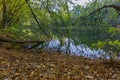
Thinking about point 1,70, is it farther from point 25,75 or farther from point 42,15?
point 42,15

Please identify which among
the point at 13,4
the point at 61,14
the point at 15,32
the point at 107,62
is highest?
the point at 13,4

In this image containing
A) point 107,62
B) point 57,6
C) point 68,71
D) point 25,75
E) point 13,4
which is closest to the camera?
point 25,75

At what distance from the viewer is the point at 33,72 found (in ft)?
19.1

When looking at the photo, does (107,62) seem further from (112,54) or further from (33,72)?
(33,72)

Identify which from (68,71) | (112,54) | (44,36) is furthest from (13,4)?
(68,71)

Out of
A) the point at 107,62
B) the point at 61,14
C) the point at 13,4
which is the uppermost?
the point at 13,4

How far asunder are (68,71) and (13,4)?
11595 mm

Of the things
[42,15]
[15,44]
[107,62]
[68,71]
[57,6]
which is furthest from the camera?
[42,15]

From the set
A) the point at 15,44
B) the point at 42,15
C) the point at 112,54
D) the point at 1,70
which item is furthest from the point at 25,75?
the point at 42,15

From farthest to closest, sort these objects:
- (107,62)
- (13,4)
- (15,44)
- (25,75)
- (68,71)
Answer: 1. (13,4)
2. (15,44)
3. (107,62)
4. (68,71)
5. (25,75)

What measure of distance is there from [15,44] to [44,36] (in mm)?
7338

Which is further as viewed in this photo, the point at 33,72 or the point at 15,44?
the point at 15,44

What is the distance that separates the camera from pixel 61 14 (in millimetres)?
11836

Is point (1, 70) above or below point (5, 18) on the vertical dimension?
below
